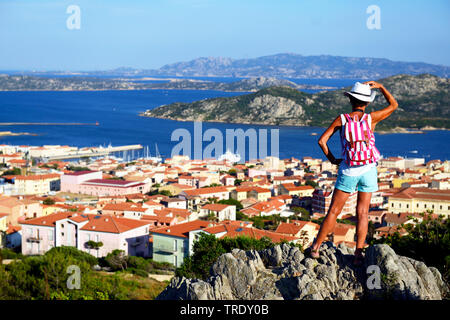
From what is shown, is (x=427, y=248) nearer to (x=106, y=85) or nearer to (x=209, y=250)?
(x=209, y=250)

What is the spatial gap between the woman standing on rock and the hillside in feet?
223

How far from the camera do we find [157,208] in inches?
809

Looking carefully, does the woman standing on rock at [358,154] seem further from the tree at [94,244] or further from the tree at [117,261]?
the tree at [94,244]

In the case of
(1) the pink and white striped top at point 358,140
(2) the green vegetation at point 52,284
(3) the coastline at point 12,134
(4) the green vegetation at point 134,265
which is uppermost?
(1) the pink and white striped top at point 358,140

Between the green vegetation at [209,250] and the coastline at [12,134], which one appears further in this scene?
the coastline at [12,134]

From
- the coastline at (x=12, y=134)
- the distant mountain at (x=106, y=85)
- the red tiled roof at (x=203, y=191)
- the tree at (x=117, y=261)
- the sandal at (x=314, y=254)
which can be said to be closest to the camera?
the sandal at (x=314, y=254)

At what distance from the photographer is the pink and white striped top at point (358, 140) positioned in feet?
10.4

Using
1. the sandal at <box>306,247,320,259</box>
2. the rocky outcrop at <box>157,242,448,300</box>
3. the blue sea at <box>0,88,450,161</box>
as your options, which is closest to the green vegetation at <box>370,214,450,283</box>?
the rocky outcrop at <box>157,242,448,300</box>

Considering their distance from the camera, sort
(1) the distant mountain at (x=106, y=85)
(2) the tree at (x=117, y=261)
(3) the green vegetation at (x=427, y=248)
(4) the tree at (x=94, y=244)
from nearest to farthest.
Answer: (3) the green vegetation at (x=427, y=248)
(2) the tree at (x=117, y=261)
(4) the tree at (x=94, y=244)
(1) the distant mountain at (x=106, y=85)

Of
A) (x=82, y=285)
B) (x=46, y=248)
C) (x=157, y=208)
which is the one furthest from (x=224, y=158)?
→ (x=82, y=285)

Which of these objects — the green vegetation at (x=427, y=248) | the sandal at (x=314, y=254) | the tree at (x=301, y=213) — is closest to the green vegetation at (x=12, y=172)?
the tree at (x=301, y=213)

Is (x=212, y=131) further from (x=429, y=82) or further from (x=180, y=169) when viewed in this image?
(x=429, y=82)
